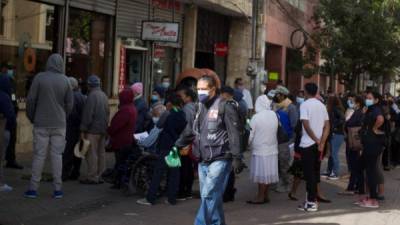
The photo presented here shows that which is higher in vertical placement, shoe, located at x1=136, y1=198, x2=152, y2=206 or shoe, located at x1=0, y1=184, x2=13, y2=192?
shoe, located at x1=0, y1=184, x2=13, y2=192

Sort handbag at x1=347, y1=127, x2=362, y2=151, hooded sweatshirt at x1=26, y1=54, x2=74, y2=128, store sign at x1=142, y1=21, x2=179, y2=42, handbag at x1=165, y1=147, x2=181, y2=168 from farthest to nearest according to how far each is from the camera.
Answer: store sign at x1=142, y1=21, x2=179, y2=42 < handbag at x1=347, y1=127, x2=362, y2=151 < handbag at x1=165, y1=147, x2=181, y2=168 < hooded sweatshirt at x1=26, y1=54, x2=74, y2=128

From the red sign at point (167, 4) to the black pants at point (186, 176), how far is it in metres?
9.20

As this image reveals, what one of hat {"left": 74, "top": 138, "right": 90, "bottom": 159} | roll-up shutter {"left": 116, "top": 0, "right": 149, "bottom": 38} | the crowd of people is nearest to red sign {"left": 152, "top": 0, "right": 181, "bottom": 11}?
roll-up shutter {"left": 116, "top": 0, "right": 149, "bottom": 38}

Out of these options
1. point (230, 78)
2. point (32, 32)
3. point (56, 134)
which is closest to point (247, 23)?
point (230, 78)

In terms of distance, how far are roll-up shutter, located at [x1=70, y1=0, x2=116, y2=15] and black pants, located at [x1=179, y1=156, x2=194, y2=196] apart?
621 cm

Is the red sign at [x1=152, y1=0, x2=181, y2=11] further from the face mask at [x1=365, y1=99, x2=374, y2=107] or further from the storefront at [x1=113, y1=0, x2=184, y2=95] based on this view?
the face mask at [x1=365, y1=99, x2=374, y2=107]

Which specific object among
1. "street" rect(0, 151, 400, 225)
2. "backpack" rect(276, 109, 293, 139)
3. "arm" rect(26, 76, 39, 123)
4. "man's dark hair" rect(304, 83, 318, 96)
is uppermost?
"man's dark hair" rect(304, 83, 318, 96)

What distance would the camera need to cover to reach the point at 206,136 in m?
7.30

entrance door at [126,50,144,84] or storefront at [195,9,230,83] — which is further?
storefront at [195,9,230,83]

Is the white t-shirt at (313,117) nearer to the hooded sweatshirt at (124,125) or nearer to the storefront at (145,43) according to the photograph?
the hooded sweatshirt at (124,125)

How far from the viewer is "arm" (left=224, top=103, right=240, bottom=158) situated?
7180 mm

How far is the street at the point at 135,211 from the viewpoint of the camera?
27.3 feet

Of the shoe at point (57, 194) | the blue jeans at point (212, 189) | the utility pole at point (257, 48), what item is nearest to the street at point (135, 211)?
A: the shoe at point (57, 194)

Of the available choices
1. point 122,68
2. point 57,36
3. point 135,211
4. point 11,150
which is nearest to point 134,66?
point 122,68
